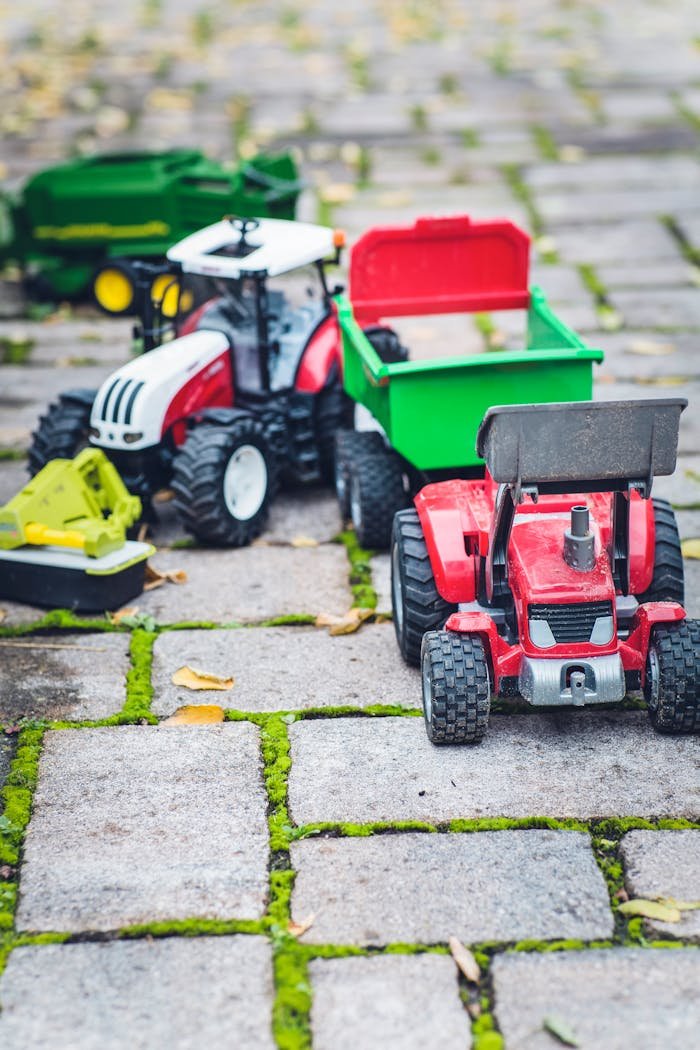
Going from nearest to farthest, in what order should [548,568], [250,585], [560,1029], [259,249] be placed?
1. [560,1029]
2. [548,568]
3. [250,585]
4. [259,249]

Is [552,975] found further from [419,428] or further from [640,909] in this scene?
[419,428]

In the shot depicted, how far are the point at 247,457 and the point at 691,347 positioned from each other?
3.22m

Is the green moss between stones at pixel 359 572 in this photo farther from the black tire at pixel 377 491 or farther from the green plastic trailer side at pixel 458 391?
the green plastic trailer side at pixel 458 391

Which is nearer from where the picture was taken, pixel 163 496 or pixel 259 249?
pixel 259 249

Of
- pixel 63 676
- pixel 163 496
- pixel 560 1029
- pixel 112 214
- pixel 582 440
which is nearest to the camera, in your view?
pixel 560 1029

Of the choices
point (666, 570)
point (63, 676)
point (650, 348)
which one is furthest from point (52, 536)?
point (650, 348)

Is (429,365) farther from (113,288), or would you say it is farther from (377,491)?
(113,288)

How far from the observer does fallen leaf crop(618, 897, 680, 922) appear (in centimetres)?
404

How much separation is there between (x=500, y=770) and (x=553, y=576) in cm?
66

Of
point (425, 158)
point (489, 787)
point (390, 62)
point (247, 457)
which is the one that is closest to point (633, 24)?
point (390, 62)

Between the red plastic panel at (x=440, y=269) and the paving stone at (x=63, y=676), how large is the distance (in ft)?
6.98

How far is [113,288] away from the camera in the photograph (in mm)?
9125

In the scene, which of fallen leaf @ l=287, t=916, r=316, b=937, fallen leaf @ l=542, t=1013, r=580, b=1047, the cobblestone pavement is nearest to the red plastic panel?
the cobblestone pavement

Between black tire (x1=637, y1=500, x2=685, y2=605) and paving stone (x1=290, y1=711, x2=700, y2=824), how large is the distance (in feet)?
1.58
